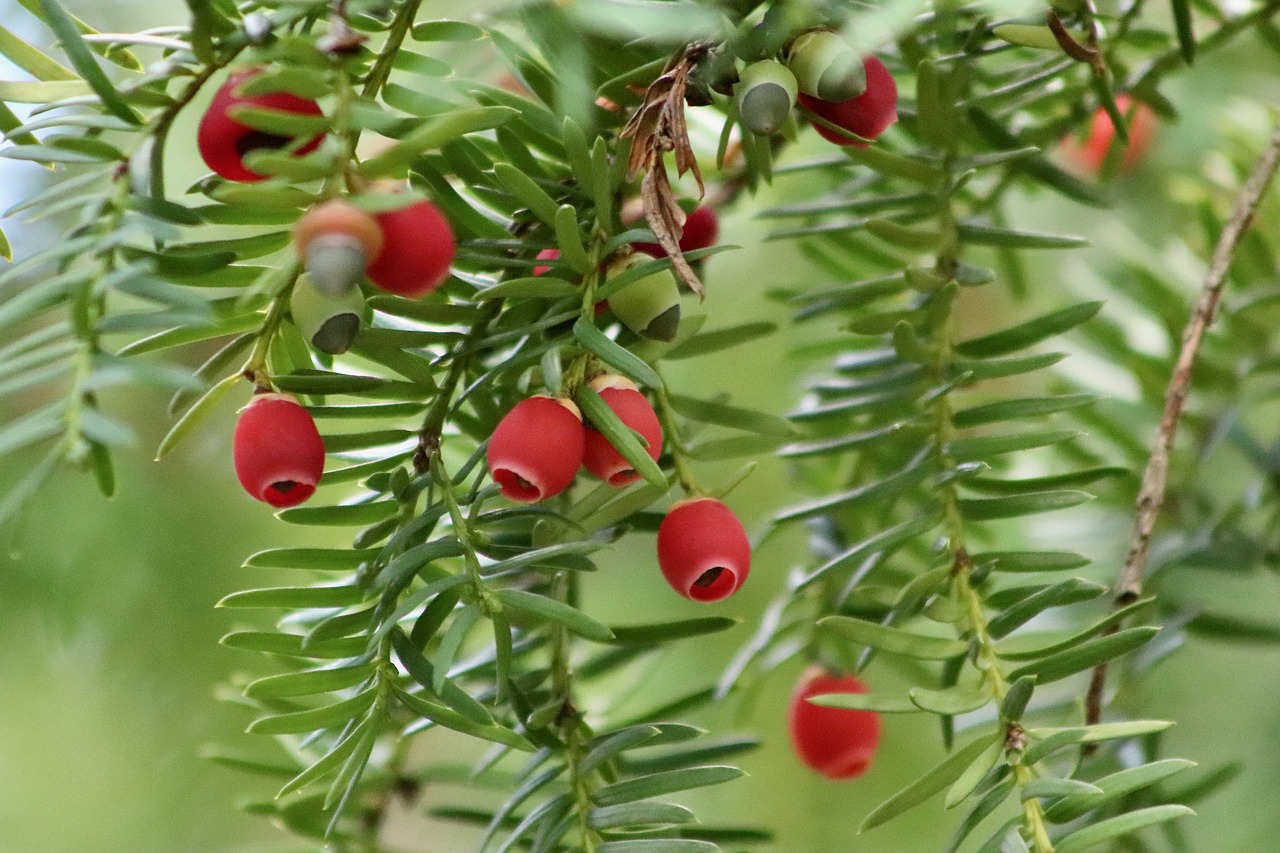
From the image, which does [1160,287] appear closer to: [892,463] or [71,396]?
[892,463]

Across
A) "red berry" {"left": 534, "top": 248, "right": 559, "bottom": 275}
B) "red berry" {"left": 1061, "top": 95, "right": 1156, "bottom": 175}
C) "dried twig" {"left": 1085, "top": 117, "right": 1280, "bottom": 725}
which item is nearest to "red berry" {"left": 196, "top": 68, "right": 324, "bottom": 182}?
"red berry" {"left": 534, "top": 248, "right": 559, "bottom": 275}

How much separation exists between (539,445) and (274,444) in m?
0.10

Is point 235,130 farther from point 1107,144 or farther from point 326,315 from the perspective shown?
point 1107,144

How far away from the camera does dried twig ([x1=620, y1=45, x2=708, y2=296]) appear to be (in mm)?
423

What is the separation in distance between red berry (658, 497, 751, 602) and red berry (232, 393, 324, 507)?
147 mm

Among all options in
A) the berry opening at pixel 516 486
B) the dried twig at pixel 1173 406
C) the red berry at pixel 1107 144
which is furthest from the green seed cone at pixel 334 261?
the red berry at pixel 1107 144

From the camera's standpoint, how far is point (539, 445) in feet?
1.32

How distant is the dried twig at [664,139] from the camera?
42 cm

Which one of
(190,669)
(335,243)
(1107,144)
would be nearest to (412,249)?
(335,243)

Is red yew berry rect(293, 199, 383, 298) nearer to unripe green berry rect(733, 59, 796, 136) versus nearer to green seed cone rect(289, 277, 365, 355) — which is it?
green seed cone rect(289, 277, 365, 355)

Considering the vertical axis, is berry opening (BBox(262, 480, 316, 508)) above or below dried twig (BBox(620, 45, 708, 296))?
below

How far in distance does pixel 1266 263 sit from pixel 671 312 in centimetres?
58

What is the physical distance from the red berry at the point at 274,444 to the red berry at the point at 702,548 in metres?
0.15

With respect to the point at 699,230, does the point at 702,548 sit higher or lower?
lower
